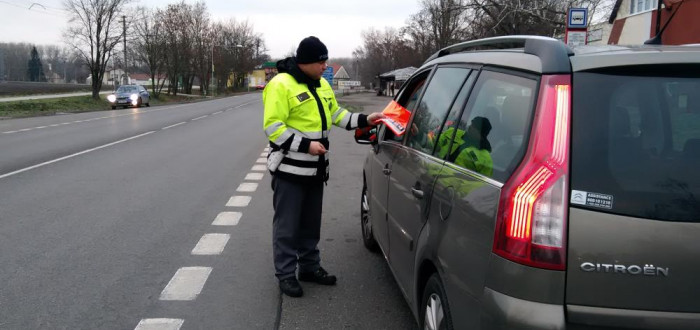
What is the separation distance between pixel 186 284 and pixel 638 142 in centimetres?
355

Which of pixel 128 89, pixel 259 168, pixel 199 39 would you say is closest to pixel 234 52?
pixel 199 39

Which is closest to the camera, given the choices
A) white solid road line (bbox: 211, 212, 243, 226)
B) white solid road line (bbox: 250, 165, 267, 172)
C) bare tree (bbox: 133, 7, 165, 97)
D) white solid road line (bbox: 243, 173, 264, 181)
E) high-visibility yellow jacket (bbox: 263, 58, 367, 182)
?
high-visibility yellow jacket (bbox: 263, 58, 367, 182)

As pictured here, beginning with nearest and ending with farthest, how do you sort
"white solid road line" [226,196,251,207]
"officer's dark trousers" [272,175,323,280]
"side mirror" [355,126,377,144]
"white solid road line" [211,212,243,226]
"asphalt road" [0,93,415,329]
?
"asphalt road" [0,93,415,329], "officer's dark trousers" [272,175,323,280], "side mirror" [355,126,377,144], "white solid road line" [211,212,243,226], "white solid road line" [226,196,251,207]

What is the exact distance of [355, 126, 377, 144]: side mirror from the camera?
493 centimetres

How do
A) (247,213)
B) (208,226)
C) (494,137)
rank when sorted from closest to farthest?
(494,137) → (208,226) → (247,213)

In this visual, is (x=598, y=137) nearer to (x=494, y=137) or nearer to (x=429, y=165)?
(x=494, y=137)

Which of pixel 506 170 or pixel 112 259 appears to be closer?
pixel 506 170

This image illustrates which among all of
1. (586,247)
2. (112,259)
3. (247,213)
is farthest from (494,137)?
(247,213)

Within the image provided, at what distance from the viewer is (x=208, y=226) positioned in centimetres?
655

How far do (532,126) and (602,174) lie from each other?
318 mm

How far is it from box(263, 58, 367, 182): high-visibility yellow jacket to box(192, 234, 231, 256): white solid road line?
156 cm

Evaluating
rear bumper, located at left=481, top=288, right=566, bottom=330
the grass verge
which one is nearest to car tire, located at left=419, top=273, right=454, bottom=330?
rear bumper, located at left=481, top=288, right=566, bottom=330

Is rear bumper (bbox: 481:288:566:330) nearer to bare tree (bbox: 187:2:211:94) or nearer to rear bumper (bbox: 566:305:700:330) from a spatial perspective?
rear bumper (bbox: 566:305:700:330)

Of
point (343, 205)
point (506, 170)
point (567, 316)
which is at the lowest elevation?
point (343, 205)
